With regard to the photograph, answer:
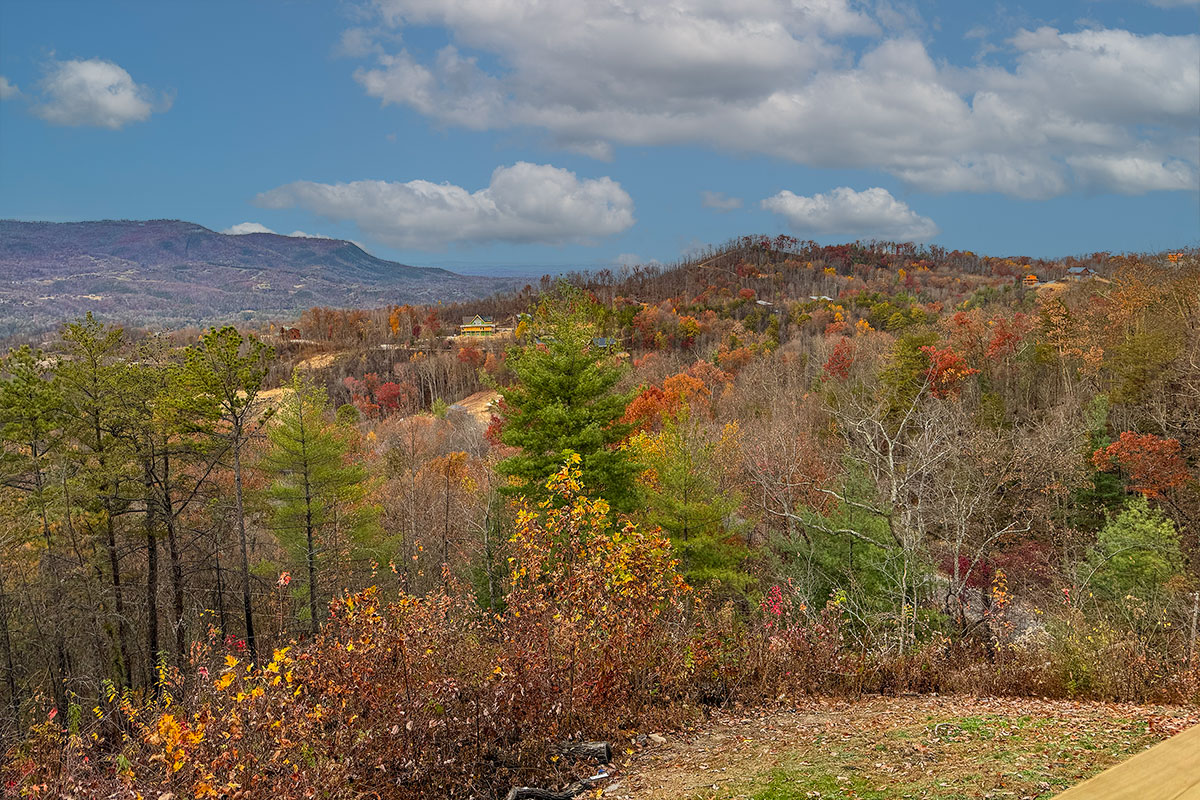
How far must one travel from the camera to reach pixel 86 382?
1691 centimetres

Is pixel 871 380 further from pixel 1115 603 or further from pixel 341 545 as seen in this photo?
pixel 341 545

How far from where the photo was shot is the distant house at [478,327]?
442ft

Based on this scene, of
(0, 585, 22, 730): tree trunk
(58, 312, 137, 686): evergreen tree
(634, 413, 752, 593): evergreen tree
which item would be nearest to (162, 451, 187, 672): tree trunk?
(58, 312, 137, 686): evergreen tree

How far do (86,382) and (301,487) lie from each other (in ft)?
25.9

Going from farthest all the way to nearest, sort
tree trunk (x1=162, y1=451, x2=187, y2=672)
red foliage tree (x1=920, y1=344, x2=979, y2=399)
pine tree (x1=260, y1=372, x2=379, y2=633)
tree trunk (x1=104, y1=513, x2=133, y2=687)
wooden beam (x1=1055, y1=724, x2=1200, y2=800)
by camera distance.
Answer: red foliage tree (x1=920, y1=344, x2=979, y2=399) → pine tree (x1=260, y1=372, x2=379, y2=633) → tree trunk (x1=104, y1=513, x2=133, y2=687) → tree trunk (x1=162, y1=451, x2=187, y2=672) → wooden beam (x1=1055, y1=724, x2=1200, y2=800)

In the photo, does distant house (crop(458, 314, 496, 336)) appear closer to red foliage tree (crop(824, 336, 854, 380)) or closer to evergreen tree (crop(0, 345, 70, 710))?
red foliage tree (crop(824, 336, 854, 380))

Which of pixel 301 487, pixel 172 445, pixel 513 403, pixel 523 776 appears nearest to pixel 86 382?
pixel 172 445

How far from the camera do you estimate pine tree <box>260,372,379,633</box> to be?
23172mm

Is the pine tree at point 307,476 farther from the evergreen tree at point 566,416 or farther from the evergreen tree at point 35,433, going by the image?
the evergreen tree at point 566,416

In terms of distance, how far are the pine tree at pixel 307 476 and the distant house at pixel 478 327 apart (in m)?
109

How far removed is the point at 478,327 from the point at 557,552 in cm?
12988

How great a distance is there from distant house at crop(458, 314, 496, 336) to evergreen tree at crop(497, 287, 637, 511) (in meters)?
114

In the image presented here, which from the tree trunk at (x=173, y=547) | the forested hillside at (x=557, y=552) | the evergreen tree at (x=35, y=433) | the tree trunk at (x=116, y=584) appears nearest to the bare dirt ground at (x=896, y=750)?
the forested hillside at (x=557, y=552)

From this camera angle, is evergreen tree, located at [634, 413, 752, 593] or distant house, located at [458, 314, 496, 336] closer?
evergreen tree, located at [634, 413, 752, 593]
